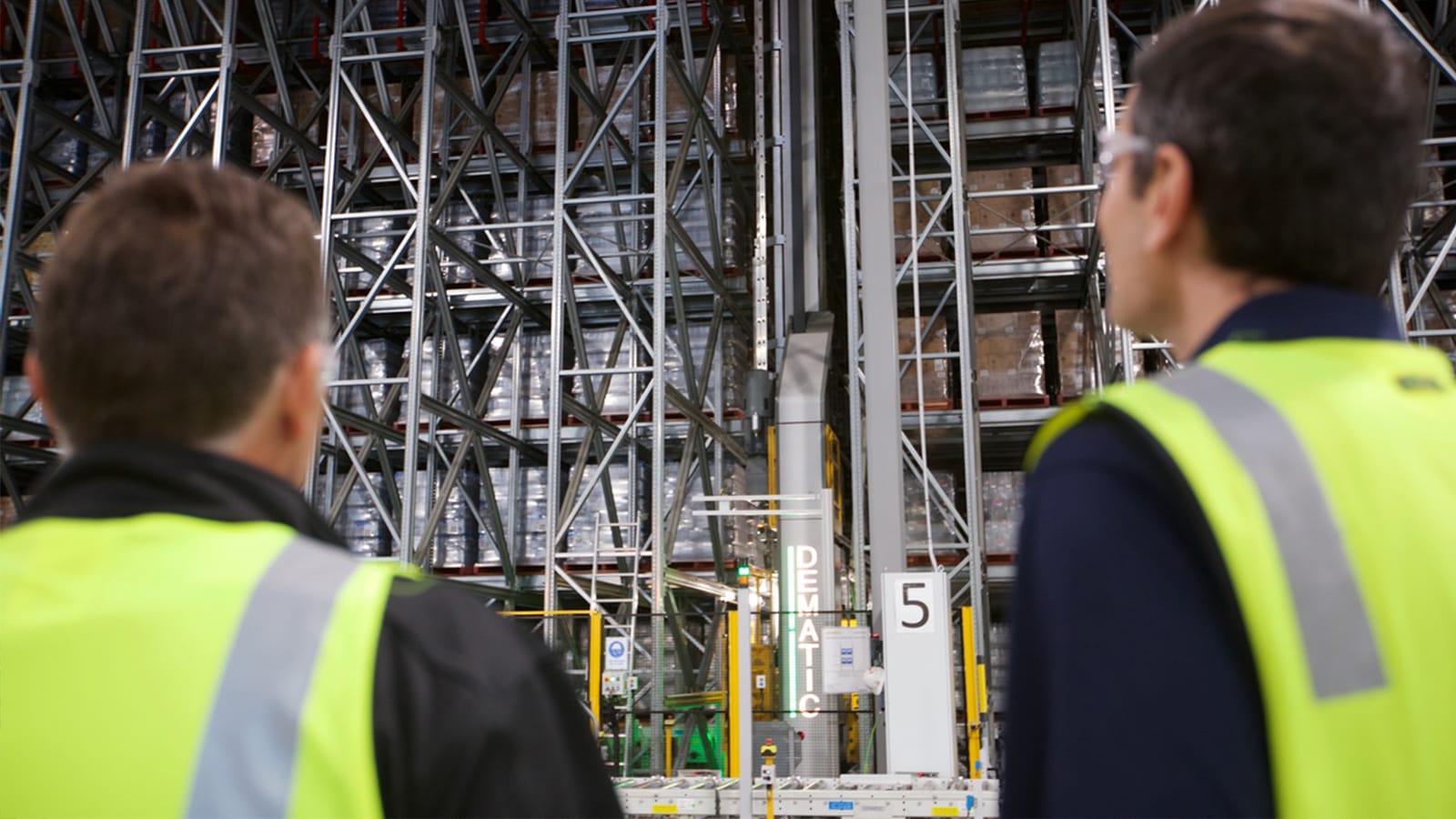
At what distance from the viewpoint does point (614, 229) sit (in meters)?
16.1

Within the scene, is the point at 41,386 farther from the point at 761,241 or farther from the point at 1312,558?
the point at 761,241

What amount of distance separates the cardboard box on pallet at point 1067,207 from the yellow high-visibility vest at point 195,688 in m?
15.8

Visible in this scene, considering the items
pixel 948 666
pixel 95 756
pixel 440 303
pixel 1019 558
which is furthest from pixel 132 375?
pixel 440 303

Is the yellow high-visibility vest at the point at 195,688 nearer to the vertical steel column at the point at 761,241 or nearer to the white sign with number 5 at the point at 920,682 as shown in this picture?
the white sign with number 5 at the point at 920,682

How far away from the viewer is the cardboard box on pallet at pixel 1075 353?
1598 centimetres

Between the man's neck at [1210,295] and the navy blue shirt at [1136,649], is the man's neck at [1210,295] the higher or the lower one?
the higher one

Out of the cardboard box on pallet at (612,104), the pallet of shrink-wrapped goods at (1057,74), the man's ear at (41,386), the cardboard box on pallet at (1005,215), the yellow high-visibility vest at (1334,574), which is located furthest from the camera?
the pallet of shrink-wrapped goods at (1057,74)

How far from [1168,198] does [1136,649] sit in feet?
1.44

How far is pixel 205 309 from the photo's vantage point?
113cm

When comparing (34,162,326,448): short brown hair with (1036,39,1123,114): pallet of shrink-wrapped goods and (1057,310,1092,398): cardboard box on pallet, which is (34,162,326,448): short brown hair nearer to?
(1057,310,1092,398): cardboard box on pallet

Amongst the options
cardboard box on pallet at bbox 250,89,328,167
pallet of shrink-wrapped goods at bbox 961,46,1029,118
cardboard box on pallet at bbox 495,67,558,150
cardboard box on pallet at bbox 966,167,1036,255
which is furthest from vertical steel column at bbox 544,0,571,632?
pallet of shrink-wrapped goods at bbox 961,46,1029,118

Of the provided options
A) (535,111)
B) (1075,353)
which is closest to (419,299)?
(535,111)

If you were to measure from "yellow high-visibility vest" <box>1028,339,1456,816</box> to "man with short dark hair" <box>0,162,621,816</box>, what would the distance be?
1.87ft

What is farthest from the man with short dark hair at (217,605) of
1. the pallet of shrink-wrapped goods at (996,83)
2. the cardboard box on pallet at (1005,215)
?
the pallet of shrink-wrapped goods at (996,83)
